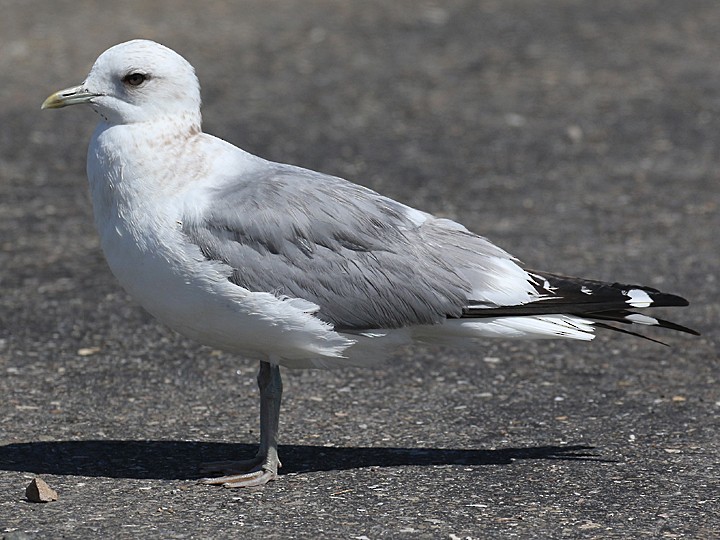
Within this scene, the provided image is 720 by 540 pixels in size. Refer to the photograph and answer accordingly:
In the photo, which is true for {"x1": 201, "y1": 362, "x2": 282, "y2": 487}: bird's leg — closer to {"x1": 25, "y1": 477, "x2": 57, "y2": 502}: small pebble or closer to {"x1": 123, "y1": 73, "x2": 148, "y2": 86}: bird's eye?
{"x1": 25, "y1": 477, "x2": 57, "y2": 502}: small pebble

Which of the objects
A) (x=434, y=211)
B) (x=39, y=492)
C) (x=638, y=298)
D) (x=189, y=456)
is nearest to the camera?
(x=39, y=492)

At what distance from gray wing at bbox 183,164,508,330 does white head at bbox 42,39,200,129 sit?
41cm

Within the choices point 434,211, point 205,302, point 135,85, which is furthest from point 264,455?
point 434,211

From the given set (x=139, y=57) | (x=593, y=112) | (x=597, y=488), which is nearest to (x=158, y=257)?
(x=139, y=57)

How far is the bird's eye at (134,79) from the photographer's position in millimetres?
4727

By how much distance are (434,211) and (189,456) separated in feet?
12.3

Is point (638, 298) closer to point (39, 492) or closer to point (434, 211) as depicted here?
point (39, 492)

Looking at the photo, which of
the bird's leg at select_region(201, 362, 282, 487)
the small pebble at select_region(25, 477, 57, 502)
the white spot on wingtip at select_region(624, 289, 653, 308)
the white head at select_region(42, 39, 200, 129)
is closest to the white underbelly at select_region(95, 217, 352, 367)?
the bird's leg at select_region(201, 362, 282, 487)

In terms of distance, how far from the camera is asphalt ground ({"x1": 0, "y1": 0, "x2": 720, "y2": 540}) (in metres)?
4.56

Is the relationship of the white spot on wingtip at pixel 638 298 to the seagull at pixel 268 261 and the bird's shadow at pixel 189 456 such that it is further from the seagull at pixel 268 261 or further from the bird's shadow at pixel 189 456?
the bird's shadow at pixel 189 456

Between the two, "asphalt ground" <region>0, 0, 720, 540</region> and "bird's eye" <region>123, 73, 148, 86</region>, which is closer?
"asphalt ground" <region>0, 0, 720, 540</region>

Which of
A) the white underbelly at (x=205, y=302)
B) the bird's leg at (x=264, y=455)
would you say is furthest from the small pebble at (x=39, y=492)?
the white underbelly at (x=205, y=302)

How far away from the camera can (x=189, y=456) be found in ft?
16.4

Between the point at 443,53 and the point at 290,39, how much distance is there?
4.60 ft
